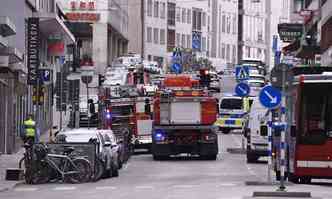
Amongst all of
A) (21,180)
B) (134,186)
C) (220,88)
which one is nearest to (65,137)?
(21,180)

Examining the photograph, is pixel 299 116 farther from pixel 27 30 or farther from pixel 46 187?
pixel 27 30

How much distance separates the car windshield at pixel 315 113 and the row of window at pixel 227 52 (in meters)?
109

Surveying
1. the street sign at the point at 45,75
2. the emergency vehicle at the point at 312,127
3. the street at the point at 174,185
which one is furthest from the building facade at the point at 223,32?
the emergency vehicle at the point at 312,127

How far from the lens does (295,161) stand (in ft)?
93.5

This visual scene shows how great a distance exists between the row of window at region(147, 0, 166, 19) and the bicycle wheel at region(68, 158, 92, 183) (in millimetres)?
91189

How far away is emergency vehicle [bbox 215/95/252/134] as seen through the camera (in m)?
65.0

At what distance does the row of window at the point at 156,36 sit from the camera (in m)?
122

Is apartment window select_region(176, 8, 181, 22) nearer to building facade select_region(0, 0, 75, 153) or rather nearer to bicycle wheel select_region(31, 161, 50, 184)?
building facade select_region(0, 0, 75, 153)

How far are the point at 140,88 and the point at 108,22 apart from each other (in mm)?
47867

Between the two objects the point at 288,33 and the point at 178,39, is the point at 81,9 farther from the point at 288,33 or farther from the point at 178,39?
the point at 288,33

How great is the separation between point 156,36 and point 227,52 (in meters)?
19.3

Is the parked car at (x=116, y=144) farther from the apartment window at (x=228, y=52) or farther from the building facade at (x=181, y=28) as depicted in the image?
the apartment window at (x=228, y=52)

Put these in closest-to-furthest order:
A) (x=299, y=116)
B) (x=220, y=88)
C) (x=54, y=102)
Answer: (x=299, y=116) < (x=54, y=102) < (x=220, y=88)

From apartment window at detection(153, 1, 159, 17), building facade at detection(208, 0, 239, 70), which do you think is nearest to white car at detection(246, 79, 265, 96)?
apartment window at detection(153, 1, 159, 17)
